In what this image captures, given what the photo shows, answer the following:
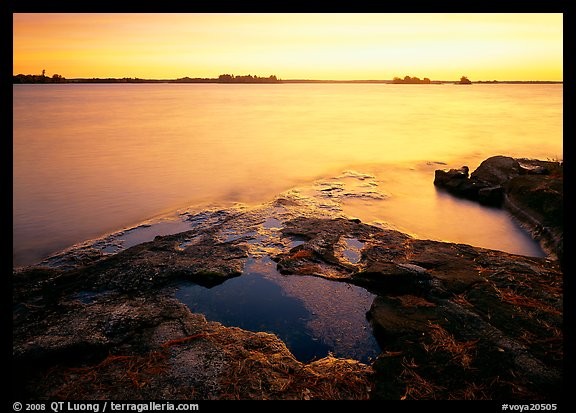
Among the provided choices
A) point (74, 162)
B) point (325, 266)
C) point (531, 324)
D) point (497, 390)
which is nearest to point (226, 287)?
point (325, 266)

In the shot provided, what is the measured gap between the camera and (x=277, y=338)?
483 cm

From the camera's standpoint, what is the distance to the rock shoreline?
3.81m

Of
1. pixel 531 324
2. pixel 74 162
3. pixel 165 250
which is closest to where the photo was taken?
pixel 531 324

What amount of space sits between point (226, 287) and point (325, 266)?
2.11 m

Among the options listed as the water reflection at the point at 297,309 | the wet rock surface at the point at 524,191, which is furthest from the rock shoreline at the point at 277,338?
the wet rock surface at the point at 524,191

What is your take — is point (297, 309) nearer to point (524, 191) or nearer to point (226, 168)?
point (524, 191)

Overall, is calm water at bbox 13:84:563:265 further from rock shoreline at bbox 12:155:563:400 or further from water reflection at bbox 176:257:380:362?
water reflection at bbox 176:257:380:362

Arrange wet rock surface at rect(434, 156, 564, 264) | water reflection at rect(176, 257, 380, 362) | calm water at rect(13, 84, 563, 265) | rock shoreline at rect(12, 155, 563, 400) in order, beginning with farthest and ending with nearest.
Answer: calm water at rect(13, 84, 563, 265)
wet rock surface at rect(434, 156, 564, 264)
water reflection at rect(176, 257, 380, 362)
rock shoreline at rect(12, 155, 563, 400)

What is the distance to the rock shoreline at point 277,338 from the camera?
12.5 feet

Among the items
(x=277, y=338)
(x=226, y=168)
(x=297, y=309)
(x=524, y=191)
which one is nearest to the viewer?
(x=277, y=338)

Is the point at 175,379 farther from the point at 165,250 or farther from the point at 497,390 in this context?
the point at 165,250

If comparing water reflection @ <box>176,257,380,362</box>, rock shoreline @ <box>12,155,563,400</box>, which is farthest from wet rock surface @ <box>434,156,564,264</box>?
water reflection @ <box>176,257,380,362</box>

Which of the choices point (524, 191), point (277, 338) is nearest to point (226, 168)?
point (524, 191)

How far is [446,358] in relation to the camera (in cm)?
417
